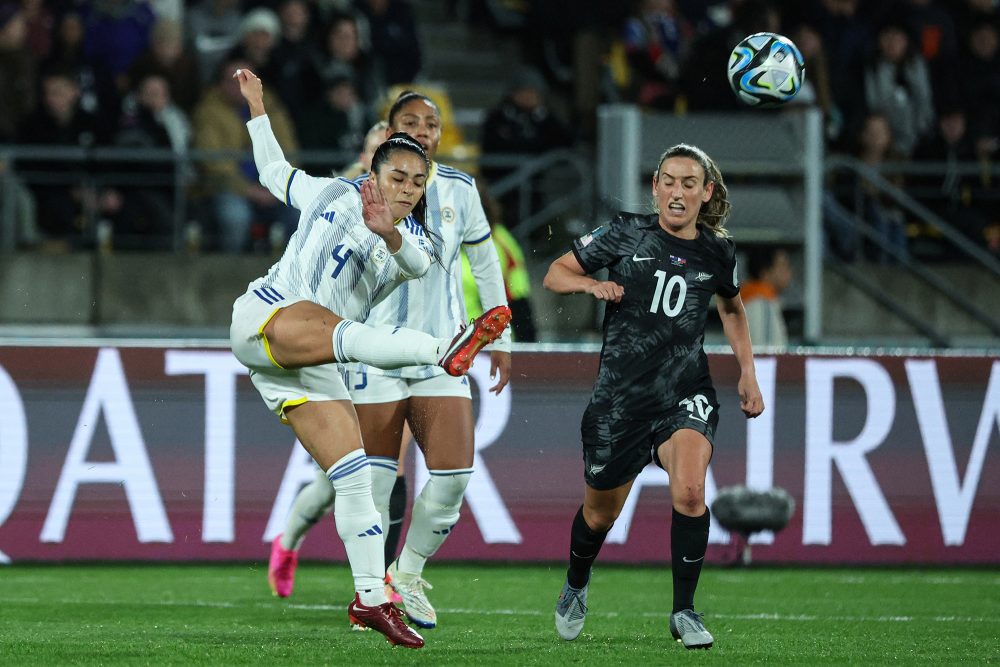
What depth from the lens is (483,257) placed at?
8602mm

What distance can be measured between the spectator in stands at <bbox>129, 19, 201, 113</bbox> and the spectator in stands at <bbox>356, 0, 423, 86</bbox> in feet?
6.26

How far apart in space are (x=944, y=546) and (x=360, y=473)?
5.46 meters

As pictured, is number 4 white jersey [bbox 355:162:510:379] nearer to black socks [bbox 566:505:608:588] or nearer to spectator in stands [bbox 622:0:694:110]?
black socks [bbox 566:505:608:588]

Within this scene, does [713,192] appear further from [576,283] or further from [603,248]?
[576,283]

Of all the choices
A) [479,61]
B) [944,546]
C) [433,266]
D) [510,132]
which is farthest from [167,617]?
[479,61]

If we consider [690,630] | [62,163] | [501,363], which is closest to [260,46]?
[62,163]

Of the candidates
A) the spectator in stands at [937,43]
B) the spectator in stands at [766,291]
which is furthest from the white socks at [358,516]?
the spectator in stands at [937,43]

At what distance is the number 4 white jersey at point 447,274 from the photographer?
837cm

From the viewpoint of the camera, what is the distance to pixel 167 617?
8602 mm

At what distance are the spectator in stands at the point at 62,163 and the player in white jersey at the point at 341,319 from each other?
22.8 ft

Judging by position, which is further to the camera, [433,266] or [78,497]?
[78,497]

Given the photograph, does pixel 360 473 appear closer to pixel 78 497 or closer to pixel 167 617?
pixel 167 617

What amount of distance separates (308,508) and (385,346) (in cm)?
248

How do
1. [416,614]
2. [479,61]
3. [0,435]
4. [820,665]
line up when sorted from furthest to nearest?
[479,61], [0,435], [416,614], [820,665]
